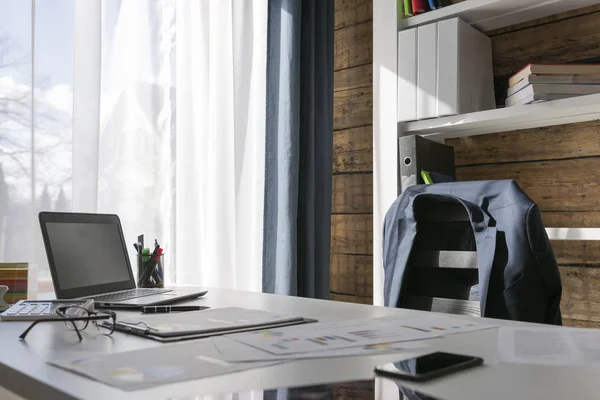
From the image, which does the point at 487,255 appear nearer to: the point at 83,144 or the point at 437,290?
the point at 437,290

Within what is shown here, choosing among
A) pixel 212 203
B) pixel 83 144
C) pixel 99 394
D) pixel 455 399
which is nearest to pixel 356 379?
pixel 455 399

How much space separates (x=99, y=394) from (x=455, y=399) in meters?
0.32

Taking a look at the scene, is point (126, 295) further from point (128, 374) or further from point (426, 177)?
point (426, 177)

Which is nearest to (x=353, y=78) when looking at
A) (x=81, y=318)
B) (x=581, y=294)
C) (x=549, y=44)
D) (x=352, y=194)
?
(x=352, y=194)

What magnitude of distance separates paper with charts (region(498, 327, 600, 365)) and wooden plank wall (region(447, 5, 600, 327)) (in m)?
1.30

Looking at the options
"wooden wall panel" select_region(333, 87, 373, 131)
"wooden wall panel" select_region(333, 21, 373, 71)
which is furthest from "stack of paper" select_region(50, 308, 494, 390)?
"wooden wall panel" select_region(333, 21, 373, 71)

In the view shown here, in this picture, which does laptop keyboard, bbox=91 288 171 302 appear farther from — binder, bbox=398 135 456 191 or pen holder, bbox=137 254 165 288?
binder, bbox=398 135 456 191

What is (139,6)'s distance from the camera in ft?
6.83

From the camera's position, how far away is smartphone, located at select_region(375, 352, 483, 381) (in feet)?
2.02

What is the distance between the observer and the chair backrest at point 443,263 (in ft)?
4.98

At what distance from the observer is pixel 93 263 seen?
55.6 inches

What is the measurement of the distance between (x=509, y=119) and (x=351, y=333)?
1426 mm

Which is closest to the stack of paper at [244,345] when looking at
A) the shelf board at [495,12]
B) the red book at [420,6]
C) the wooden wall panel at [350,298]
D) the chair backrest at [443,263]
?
the chair backrest at [443,263]

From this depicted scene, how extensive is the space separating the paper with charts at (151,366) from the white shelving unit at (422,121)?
1586 millimetres
